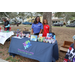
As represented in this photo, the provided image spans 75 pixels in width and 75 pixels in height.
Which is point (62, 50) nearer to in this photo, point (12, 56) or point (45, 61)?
point (45, 61)

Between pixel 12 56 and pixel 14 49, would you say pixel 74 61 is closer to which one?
pixel 14 49

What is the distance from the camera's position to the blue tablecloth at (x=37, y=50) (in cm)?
210

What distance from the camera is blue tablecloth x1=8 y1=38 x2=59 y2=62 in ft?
6.89

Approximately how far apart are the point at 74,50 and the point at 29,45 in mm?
1479

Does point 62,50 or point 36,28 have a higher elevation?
point 36,28

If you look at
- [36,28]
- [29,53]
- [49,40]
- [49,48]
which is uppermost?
[36,28]

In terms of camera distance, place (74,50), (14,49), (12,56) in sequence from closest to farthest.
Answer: (74,50) → (14,49) → (12,56)

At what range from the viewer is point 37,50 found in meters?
2.30

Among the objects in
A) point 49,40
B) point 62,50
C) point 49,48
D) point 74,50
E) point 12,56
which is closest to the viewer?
point 74,50

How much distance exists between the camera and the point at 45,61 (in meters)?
2.15

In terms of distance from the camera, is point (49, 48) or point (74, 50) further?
point (49, 48)

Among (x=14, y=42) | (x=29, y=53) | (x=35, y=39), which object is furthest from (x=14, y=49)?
(x=35, y=39)

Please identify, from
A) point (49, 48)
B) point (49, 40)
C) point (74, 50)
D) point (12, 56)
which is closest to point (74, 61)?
point (74, 50)

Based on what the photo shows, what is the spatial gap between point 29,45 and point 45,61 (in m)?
0.81
